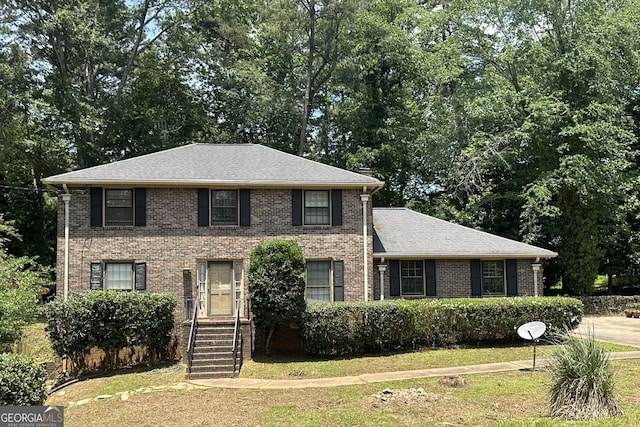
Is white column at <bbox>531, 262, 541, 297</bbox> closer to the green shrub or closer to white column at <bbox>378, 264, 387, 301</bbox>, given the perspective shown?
white column at <bbox>378, 264, 387, 301</bbox>

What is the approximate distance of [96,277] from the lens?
689 inches

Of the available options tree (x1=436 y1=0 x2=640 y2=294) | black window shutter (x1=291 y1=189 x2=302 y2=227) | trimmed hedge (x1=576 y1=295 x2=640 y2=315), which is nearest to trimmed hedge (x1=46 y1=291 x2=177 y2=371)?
black window shutter (x1=291 y1=189 x2=302 y2=227)

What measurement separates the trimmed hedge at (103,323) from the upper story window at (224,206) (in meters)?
3.49

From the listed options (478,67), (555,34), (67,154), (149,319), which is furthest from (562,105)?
(67,154)

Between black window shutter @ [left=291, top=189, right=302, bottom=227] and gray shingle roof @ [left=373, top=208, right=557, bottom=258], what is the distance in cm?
309

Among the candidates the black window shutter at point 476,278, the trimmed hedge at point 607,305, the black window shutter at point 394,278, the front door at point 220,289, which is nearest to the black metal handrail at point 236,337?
the front door at point 220,289

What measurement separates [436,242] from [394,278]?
81.7 inches

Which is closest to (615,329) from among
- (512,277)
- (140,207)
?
(512,277)

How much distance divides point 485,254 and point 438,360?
5745 mm

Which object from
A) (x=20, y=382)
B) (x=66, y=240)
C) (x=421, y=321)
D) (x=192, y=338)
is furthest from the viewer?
(x=66, y=240)

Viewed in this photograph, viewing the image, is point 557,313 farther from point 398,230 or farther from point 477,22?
point 477,22

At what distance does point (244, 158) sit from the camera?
2023 centimetres

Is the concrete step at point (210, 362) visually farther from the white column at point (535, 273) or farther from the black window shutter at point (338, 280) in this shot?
the white column at point (535, 273)

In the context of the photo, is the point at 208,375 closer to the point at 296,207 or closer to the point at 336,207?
the point at 296,207
